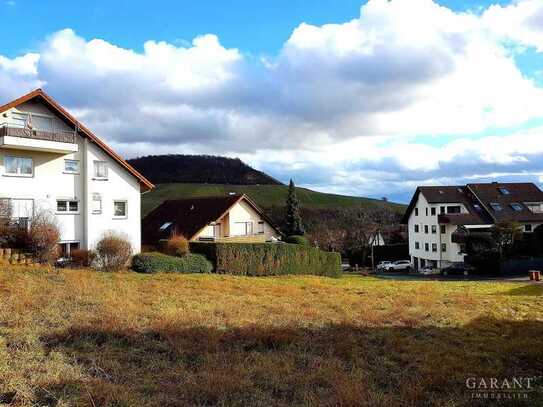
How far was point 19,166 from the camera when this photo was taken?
28016mm

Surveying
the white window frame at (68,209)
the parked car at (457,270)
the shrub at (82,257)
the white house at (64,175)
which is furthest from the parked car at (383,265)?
the shrub at (82,257)

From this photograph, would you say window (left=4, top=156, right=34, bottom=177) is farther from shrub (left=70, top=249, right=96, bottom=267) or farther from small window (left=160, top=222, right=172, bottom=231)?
small window (left=160, top=222, right=172, bottom=231)

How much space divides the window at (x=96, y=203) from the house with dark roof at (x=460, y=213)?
128ft

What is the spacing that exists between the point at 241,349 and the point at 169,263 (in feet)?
64.0

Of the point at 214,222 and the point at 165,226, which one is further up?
the point at 214,222

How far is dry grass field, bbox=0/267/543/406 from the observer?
21.6 feet

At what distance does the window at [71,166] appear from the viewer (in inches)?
1177

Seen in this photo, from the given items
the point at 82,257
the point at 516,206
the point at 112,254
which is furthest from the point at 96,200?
the point at 516,206

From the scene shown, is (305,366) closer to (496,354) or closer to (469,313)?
(496,354)

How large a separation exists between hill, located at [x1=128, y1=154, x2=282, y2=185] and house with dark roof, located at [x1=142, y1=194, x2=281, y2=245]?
6752 cm

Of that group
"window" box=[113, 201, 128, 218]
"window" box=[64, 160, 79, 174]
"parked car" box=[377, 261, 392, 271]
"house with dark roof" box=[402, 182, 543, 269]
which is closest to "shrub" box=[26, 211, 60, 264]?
"window" box=[64, 160, 79, 174]

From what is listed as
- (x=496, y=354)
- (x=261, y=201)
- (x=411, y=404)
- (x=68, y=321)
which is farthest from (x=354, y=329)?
(x=261, y=201)

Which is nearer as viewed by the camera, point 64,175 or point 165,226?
point 64,175

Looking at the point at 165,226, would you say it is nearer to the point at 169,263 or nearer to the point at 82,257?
the point at 169,263
